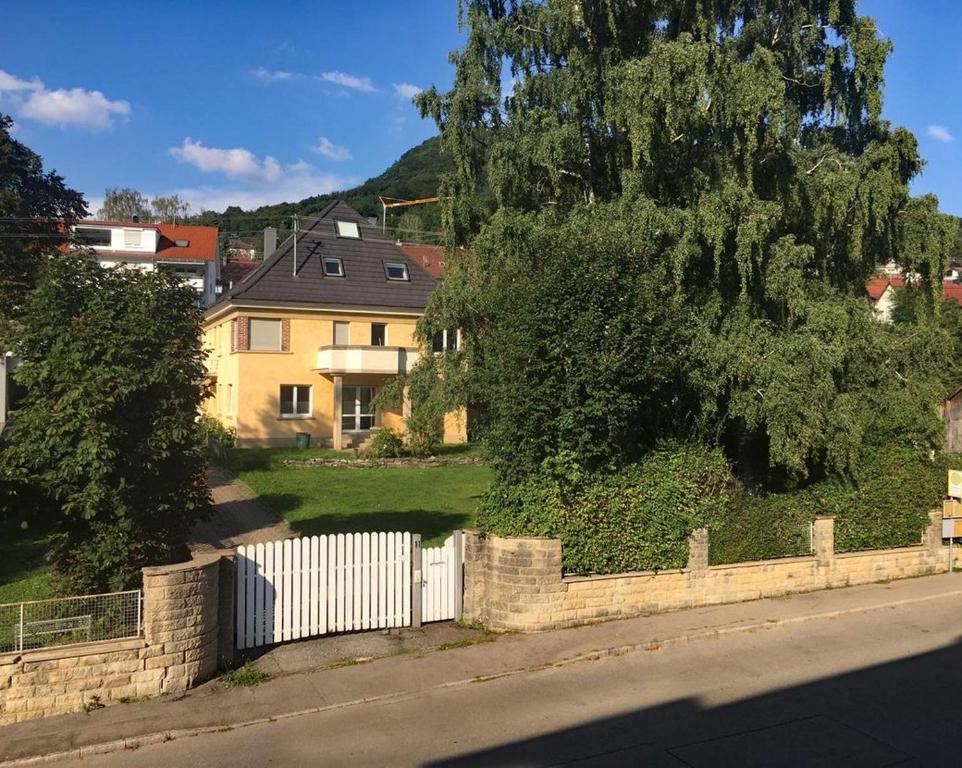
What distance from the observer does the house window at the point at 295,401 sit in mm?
31531

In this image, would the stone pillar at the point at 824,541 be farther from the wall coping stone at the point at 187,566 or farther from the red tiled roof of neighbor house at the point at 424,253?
the red tiled roof of neighbor house at the point at 424,253

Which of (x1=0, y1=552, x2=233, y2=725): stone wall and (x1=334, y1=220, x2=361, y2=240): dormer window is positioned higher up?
(x1=334, y1=220, x2=361, y2=240): dormer window

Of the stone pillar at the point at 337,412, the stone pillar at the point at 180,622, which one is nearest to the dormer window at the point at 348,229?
the stone pillar at the point at 337,412

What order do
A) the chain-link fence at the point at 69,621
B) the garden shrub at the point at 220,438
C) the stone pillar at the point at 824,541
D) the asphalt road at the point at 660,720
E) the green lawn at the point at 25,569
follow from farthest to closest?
the garden shrub at the point at 220,438
the stone pillar at the point at 824,541
the green lawn at the point at 25,569
the chain-link fence at the point at 69,621
the asphalt road at the point at 660,720

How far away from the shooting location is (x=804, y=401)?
496 inches

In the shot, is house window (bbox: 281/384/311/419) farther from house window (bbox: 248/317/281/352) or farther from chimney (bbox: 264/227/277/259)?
→ chimney (bbox: 264/227/277/259)

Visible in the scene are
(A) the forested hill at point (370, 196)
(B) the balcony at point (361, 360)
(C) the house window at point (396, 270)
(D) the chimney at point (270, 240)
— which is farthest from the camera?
(A) the forested hill at point (370, 196)

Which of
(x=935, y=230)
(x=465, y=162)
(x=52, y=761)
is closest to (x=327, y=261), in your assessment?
(x=465, y=162)

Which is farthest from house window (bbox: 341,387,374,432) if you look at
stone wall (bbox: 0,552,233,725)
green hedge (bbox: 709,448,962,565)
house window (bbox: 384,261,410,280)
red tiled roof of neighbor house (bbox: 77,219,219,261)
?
red tiled roof of neighbor house (bbox: 77,219,219,261)

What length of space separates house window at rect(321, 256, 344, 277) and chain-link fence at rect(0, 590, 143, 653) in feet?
85.8

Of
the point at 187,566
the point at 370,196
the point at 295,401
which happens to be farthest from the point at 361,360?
the point at 370,196

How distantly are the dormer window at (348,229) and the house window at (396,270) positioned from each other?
6.17 ft

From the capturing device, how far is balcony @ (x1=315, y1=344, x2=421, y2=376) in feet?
99.8

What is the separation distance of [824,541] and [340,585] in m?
8.29
